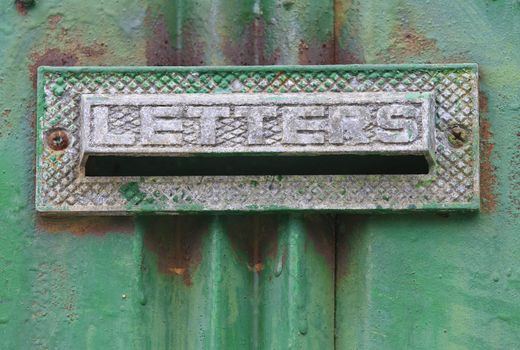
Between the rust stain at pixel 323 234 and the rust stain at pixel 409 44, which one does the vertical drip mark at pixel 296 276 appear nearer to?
the rust stain at pixel 323 234

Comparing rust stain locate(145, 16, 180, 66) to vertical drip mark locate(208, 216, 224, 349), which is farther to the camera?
rust stain locate(145, 16, 180, 66)

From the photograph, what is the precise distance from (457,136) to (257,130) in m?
0.31

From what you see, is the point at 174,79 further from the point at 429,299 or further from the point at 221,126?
the point at 429,299

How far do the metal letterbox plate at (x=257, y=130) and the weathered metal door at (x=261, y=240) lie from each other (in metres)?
0.03

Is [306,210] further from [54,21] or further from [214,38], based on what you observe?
[54,21]

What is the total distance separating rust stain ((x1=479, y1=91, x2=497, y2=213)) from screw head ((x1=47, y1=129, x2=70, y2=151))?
2.10 feet

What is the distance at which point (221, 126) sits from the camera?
1537 mm

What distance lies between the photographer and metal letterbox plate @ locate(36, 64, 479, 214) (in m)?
1.53

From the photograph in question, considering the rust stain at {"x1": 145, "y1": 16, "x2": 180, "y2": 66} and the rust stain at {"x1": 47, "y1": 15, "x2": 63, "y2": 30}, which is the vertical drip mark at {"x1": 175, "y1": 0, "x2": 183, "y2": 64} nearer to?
the rust stain at {"x1": 145, "y1": 16, "x2": 180, "y2": 66}

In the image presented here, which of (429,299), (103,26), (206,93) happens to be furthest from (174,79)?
(429,299)

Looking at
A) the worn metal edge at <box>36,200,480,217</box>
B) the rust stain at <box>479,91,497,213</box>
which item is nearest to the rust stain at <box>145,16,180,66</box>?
the worn metal edge at <box>36,200,480,217</box>

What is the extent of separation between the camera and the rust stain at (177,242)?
1608 mm

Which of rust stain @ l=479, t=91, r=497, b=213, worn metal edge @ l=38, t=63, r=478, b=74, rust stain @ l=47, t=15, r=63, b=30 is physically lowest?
rust stain @ l=479, t=91, r=497, b=213

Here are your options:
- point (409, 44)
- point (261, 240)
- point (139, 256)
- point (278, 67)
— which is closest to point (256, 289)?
point (261, 240)
